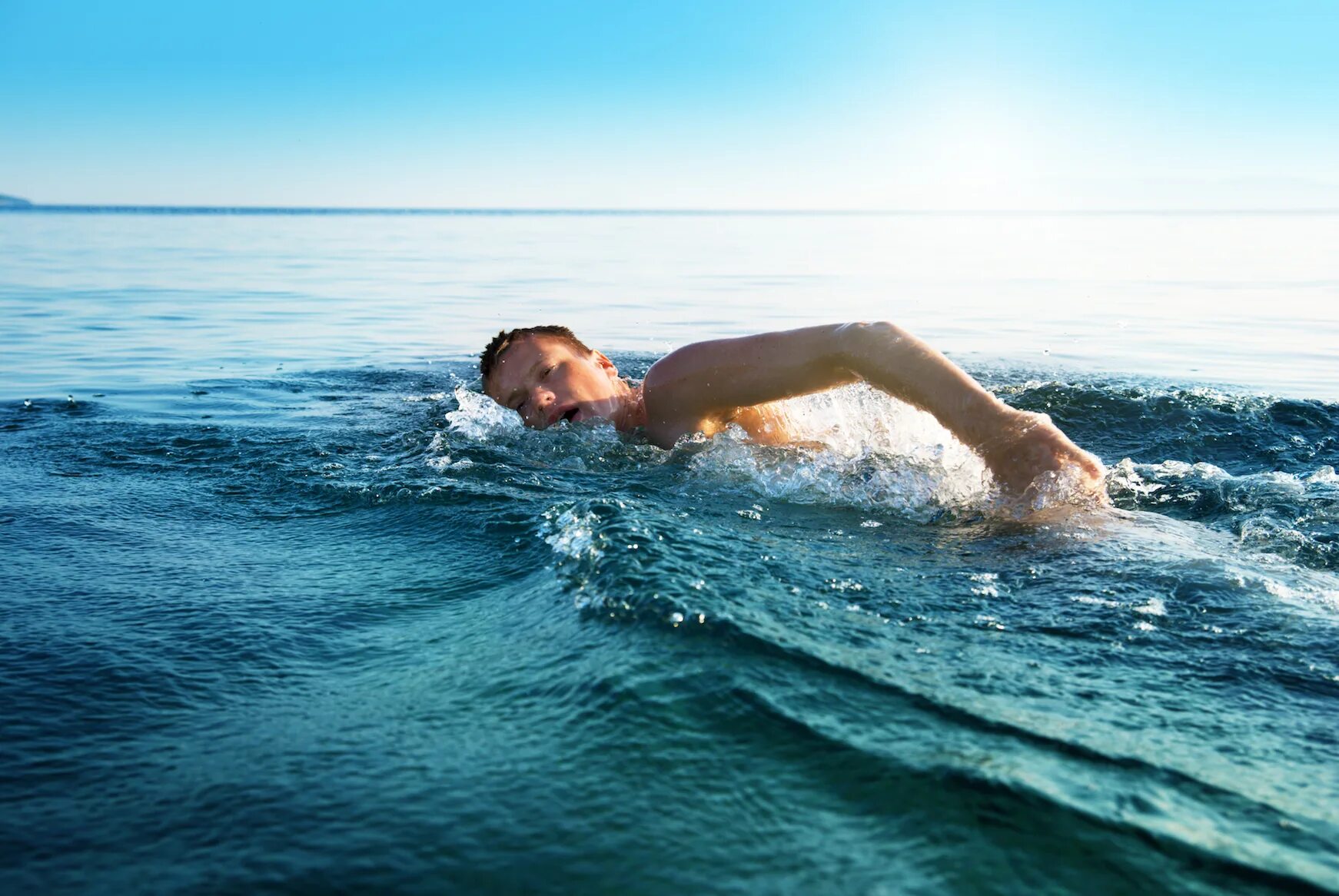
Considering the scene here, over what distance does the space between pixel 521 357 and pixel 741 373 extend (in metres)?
1.68

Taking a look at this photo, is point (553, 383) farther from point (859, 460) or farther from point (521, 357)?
point (859, 460)

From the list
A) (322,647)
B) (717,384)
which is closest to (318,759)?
(322,647)

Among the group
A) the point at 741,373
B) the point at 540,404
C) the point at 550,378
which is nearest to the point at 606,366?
the point at 550,378

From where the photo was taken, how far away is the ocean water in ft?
5.18

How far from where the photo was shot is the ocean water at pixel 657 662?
1579 mm

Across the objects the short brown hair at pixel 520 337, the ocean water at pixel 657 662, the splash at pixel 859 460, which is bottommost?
the ocean water at pixel 657 662

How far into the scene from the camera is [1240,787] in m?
1.73

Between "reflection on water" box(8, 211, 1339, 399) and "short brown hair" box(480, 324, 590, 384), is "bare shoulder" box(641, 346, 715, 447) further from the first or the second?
"reflection on water" box(8, 211, 1339, 399)

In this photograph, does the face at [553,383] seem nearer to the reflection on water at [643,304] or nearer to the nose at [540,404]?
the nose at [540,404]

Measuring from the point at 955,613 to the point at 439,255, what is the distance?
94.6 ft

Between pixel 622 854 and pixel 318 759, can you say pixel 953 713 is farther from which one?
pixel 318 759

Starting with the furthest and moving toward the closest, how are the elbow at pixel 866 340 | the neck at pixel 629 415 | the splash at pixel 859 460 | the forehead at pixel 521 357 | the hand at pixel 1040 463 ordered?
the forehead at pixel 521 357, the neck at pixel 629 415, the splash at pixel 859 460, the elbow at pixel 866 340, the hand at pixel 1040 463

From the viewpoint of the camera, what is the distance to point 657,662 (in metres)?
2.18

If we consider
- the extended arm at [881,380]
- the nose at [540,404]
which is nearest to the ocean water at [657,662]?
the nose at [540,404]
